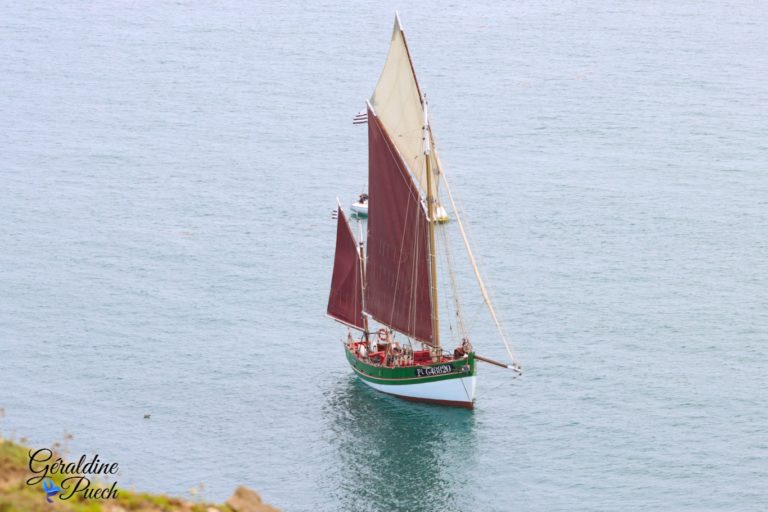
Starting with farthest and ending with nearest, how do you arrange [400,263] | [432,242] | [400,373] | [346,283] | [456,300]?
[346,283] < [456,300] < [400,263] < [400,373] < [432,242]

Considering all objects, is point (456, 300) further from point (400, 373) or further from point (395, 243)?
point (400, 373)

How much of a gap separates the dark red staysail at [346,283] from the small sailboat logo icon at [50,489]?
72.4m

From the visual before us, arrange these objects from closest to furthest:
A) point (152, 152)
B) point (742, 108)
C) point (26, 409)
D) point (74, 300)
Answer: point (26, 409)
point (74, 300)
point (152, 152)
point (742, 108)

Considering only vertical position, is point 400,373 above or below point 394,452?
above

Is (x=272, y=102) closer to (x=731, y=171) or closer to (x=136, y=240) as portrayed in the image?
(x=136, y=240)

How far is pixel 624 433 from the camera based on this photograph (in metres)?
104

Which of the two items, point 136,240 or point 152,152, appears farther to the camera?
point 152,152

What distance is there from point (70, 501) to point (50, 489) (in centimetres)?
88

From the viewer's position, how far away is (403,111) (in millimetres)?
104812

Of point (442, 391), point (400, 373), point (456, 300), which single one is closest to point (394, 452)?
point (442, 391)

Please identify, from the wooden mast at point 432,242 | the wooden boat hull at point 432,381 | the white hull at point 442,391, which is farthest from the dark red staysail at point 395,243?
the white hull at point 442,391

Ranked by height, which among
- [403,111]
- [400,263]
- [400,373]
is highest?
[403,111]

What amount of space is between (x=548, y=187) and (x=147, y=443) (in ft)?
252

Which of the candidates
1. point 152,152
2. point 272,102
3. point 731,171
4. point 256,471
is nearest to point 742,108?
point 731,171
